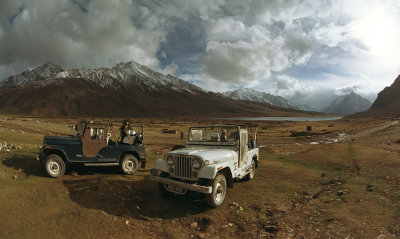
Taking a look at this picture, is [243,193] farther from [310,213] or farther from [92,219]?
[92,219]

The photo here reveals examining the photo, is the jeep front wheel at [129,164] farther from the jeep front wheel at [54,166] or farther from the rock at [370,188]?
the rock at [370,188]

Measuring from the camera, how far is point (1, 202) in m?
6.05

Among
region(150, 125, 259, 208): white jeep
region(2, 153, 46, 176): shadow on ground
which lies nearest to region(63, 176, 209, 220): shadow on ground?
region(150, 125, 259, 208): white jeep

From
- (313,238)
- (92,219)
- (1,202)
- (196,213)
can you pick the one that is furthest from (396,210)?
(1,202)

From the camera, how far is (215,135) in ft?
28.5

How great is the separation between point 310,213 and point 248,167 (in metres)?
2.93

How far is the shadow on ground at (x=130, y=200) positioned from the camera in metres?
6.52

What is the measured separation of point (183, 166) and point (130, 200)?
6.78 ft

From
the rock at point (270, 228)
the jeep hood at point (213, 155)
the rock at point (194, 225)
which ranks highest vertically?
the jeep hood at point (213, 155)

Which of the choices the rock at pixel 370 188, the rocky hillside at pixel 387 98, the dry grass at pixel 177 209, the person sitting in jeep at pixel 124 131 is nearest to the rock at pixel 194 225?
the dry grass at pixel 177 209

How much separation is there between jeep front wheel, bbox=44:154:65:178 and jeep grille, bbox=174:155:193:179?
15.8 feet

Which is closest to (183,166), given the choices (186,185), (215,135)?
(186,185)

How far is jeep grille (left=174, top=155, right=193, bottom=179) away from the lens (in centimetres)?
664

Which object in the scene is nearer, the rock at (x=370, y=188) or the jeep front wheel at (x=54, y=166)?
the jeep front wheel at (x=54, y=166)
